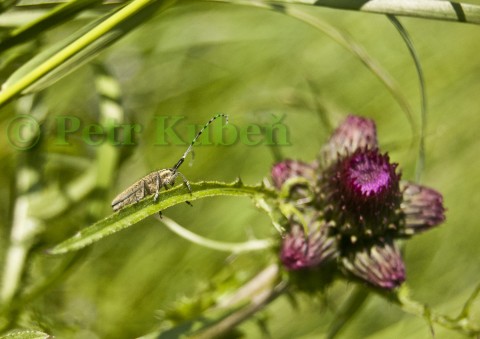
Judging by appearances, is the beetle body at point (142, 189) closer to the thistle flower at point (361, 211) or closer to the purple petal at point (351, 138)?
the thistle flower at point (361, 211)

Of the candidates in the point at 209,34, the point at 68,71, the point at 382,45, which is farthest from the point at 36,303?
the point at 382,45

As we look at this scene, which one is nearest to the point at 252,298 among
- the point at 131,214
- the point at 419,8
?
the point at 131,214

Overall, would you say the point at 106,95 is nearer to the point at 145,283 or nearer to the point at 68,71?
the point at 68,71

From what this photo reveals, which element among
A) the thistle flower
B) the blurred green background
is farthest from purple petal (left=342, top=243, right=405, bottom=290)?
the blurred green background

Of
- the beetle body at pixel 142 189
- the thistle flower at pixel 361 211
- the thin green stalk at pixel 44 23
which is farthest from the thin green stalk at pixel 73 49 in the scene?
the thistle flower at pixel 361 211

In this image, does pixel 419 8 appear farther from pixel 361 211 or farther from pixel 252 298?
pixel 252 298
